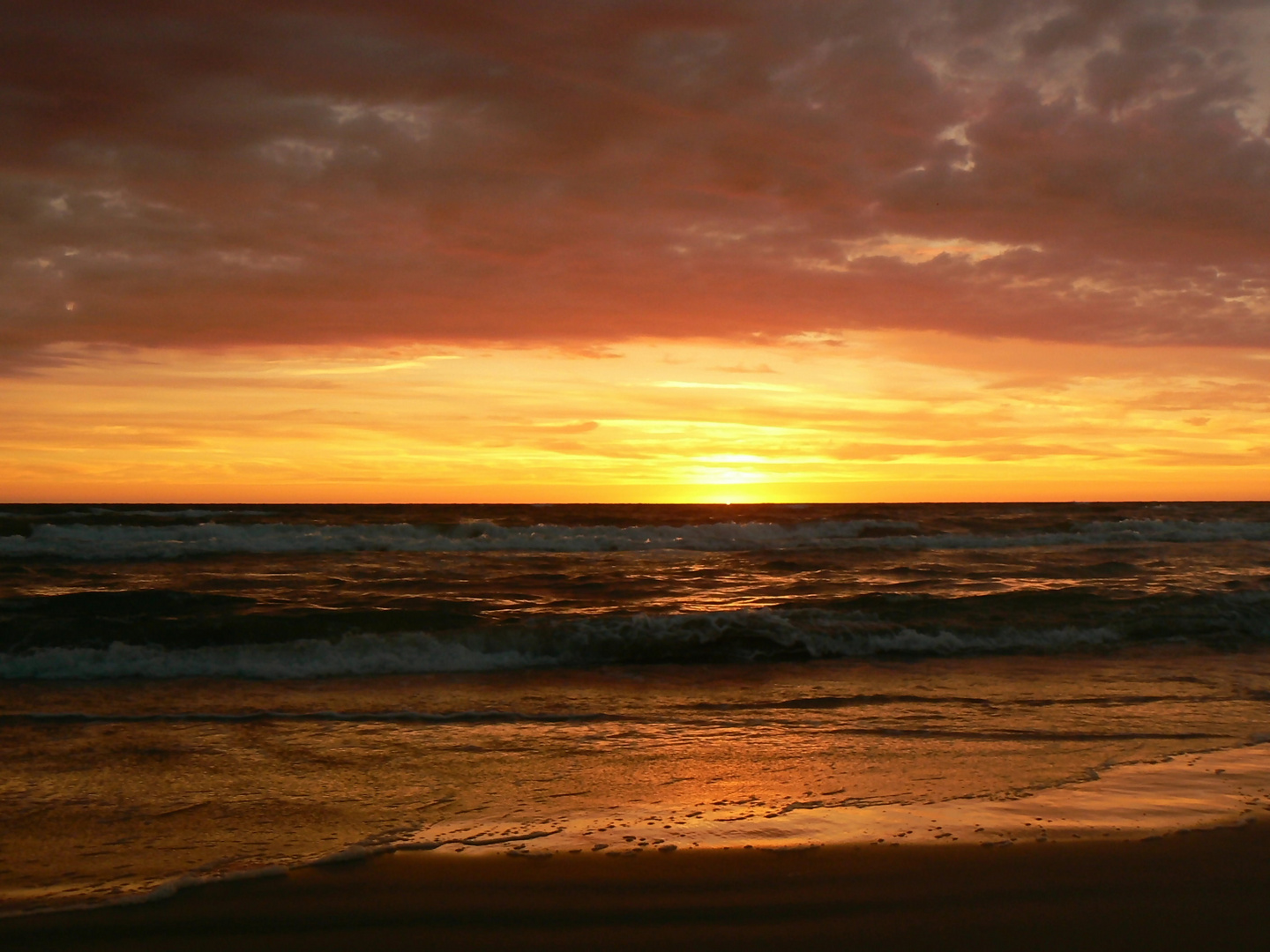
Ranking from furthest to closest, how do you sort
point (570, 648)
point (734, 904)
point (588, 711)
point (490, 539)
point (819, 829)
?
1. point (490, 539)
2. point (570, 648)
3. point (588, 711)
4. point (819, 829)
5. point (734, 904)

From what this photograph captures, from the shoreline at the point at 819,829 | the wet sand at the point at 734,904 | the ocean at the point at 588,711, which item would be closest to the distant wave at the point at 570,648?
the ocean at the point at 588,711

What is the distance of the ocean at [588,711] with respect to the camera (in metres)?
4.85

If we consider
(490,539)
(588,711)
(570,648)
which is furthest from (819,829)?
(490,539)

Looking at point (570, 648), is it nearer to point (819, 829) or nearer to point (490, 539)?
point (819, 829)

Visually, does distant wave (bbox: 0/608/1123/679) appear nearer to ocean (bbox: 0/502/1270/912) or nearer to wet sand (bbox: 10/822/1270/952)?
ocean (bbox: 0/502/1270/912)

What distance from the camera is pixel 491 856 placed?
175 inches

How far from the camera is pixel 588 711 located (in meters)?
7.84

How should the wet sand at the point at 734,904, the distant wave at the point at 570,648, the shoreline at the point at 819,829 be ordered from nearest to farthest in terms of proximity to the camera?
the wet sand at the point at 734,904 → the shoreline at the point at 819,829 → the distant wave at the point at 570,648

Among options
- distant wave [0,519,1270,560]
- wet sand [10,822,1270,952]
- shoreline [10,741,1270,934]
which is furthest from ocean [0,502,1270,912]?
distant wave [0,519,1270,560]

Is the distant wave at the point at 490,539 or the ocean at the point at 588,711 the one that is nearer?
the ocean at the point at 588,711

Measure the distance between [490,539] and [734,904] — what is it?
2521 centimetres

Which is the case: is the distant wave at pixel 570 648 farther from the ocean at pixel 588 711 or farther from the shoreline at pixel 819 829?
the shoreline at pixel 819 829

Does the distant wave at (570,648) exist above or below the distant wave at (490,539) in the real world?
below

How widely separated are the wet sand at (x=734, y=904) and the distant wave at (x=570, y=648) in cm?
588
